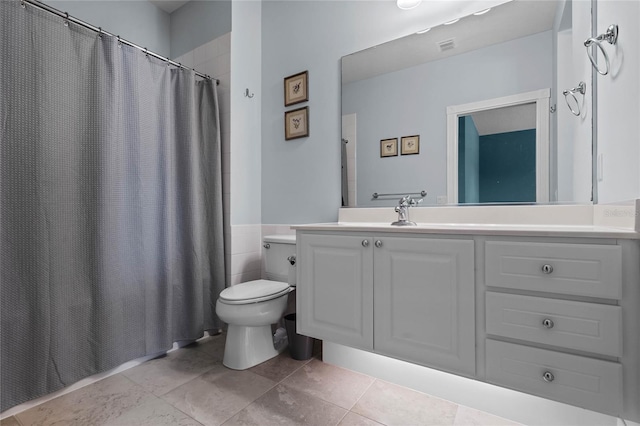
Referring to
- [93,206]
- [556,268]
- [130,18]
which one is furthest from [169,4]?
[556,268]

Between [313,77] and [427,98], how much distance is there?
0.83m

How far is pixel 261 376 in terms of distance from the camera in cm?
167

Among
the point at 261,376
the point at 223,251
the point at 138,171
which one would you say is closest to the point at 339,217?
the point at 223,251

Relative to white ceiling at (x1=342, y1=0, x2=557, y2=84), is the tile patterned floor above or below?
below

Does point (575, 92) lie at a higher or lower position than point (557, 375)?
higher

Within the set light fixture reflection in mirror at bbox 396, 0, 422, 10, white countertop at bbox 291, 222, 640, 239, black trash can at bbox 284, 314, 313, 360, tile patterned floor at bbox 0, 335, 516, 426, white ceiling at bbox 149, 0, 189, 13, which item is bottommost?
tile patterned floor at bbox 0, 335, 516, 426

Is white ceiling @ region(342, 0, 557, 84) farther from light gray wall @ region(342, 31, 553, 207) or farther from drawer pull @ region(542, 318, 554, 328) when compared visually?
drawer pull @ region(542, 318, 554, 328)

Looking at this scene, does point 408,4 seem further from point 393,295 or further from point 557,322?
point 557,322

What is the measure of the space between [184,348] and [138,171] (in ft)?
3.84

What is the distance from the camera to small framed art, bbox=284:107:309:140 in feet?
7.15

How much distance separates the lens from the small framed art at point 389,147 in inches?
73.2

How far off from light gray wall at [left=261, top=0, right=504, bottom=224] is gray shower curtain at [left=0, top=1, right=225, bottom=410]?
0.50 meters

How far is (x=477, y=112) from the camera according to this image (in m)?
1.62

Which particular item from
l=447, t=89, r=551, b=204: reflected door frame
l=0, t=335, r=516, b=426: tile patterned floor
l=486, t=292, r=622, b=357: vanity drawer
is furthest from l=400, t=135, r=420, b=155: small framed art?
l=0, t=335, r=516, b=426: tile patterned floor
